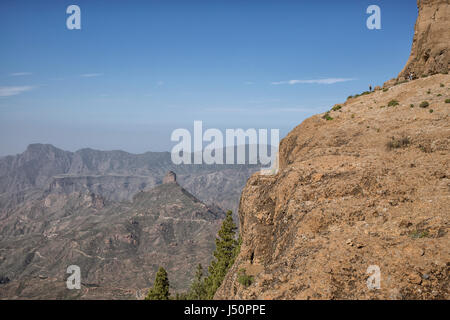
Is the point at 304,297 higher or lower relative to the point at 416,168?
lower

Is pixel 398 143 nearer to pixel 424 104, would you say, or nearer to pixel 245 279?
pixel 424 104

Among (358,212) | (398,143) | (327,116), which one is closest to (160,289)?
(327,116)

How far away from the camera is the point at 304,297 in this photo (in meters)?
14.3

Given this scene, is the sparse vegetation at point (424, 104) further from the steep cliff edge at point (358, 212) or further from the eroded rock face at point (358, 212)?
the eroded rock face at point (358, 212)

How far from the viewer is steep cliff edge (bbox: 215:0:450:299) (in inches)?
571

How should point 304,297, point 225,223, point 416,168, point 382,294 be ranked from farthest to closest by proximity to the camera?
point 225,223 → point 416,168 → point 304,297 → point 382,294

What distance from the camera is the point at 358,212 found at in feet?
62.6

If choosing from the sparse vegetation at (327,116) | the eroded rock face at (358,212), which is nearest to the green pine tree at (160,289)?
the eroded rock face at (358,212)

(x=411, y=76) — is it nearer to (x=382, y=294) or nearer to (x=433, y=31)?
(x=433, y=31)

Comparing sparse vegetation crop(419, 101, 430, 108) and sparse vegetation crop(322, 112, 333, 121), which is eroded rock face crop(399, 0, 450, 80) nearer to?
sparse vegetation crop(419, 101, 430, 108)

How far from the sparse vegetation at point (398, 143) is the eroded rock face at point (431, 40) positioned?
21055 mm

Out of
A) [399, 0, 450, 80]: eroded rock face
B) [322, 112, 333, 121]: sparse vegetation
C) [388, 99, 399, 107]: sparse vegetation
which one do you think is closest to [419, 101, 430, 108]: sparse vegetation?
[388, 99, 399, 107]: sparse vegetation
